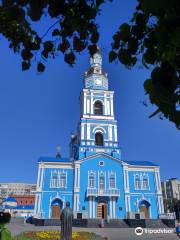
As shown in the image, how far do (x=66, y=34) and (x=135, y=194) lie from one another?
29673 millimetres

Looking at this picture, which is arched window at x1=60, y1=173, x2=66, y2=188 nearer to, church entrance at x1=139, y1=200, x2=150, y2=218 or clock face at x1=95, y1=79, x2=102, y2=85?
church entrance at x1=139, y1=200, x2=150, y2=218

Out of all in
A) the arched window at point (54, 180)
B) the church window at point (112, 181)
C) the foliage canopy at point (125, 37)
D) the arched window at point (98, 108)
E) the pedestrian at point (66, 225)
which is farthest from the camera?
the arched window at point (98, 108)

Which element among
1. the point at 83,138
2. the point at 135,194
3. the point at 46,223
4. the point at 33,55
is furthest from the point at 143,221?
the point at 33,55

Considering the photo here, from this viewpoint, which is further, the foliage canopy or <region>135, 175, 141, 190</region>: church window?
<region>135, 175, 141, 190</region>: church window

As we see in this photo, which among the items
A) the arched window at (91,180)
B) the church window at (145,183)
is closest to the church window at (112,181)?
the arched window at (91,180)

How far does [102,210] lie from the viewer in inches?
1110

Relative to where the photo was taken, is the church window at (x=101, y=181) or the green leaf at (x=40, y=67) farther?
the church window at (x=101, y=181)

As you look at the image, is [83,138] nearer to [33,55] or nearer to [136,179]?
[136,179]

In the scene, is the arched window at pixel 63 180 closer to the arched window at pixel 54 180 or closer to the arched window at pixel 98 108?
the arched window at pixel 54 180

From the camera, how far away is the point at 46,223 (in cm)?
2366

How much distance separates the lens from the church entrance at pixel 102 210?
2794 centimetres

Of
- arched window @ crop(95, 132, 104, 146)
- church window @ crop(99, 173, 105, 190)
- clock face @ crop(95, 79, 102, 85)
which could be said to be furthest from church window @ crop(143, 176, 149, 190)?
clock face @ crop(95, 79, 102, 85)

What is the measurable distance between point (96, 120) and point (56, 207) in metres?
11.4

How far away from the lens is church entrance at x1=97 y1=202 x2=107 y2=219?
91.7 feet
